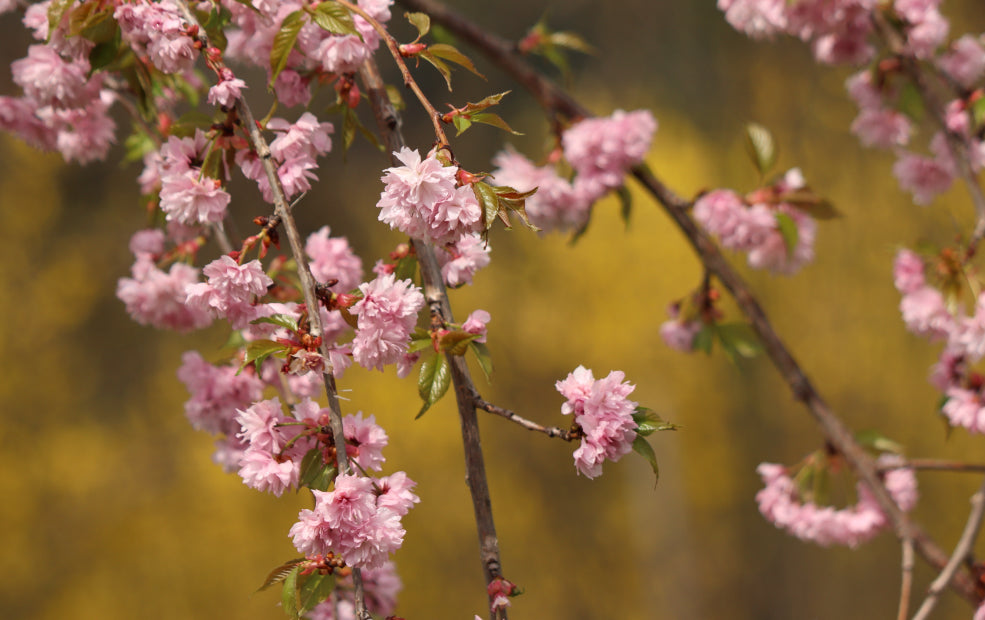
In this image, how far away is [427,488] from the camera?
4023mm

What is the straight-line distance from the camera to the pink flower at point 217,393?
731 millimetres

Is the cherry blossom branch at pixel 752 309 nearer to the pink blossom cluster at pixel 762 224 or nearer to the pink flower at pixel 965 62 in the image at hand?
the pink blossom cluster at pixel 762 224

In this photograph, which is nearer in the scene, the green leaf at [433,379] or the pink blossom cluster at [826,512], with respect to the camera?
the green leaf at [433,379]

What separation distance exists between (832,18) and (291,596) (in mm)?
878

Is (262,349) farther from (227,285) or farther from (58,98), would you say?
(58,98)

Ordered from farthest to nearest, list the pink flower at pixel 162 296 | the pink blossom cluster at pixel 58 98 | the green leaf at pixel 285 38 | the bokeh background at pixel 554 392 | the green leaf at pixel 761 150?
1. the bokeh background at pixel 554 392
2. the green leaf at pixel 761 150
3. the pink flower at pixel 162 296
4. the pink blossom cluster at pixel 58 98
5. the green leaf at pixel 285 38

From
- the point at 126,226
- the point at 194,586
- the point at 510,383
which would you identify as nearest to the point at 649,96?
the point at 510,383

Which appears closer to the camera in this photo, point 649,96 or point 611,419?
point 611,419

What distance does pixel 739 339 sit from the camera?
1021mm

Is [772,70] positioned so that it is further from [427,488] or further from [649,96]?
[427,488]

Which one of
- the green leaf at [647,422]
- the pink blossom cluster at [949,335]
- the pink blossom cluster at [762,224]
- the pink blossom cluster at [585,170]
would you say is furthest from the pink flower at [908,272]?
the green leaf at [647,422]

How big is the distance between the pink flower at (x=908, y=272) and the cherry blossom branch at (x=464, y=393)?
69 cm

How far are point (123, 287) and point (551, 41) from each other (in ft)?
2.18

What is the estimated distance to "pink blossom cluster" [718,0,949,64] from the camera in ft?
3.09
